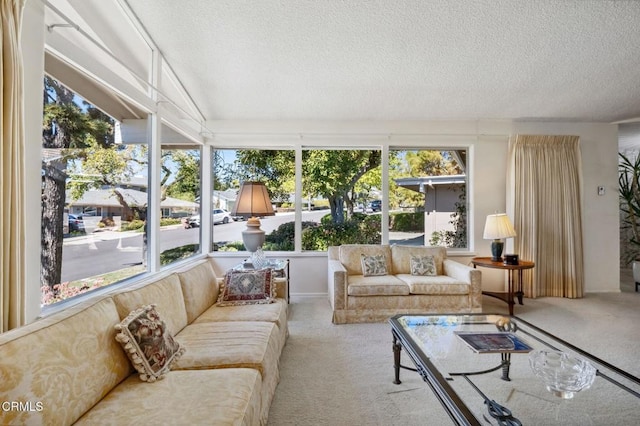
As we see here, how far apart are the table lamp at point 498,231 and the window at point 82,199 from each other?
411 cm

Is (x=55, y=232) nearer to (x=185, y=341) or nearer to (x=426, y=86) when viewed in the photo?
(x=185, y=341)

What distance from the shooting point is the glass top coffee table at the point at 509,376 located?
1.38 metres

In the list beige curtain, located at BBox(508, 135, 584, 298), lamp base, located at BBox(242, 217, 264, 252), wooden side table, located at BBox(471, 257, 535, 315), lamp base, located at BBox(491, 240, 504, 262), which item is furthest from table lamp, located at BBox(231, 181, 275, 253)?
beige curtain, located at BBox(508, 135, 584, 298)

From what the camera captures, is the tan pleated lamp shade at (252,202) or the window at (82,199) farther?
the tan pleated lamp shade at (252,202)

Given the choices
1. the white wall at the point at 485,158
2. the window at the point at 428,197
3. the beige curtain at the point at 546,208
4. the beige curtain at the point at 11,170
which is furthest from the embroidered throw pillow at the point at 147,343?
the beige curtain at the point at 546,208

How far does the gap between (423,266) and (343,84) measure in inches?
95.2

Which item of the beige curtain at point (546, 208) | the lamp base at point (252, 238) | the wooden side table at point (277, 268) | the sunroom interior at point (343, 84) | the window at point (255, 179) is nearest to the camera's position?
the sunroom interior at point (343, 84)

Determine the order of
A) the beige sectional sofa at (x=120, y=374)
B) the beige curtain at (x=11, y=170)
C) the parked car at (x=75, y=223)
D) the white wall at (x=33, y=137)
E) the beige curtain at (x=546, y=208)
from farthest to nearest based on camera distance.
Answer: the beige curtain at (x=546, y=208)
the parked car at (x=75, y=223)
the white wall at (x=33, y=137)
the beige curtain at (x=11, y=170)
the beige sectional sofa at (x=120, y=374)

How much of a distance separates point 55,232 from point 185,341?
103cm

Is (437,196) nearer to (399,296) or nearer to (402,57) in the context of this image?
(399,296)

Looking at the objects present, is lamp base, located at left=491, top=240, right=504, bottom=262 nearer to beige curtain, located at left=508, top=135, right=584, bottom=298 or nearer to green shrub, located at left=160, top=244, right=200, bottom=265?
beige curtain, located at left=508, top=135, right=584, bottom=298

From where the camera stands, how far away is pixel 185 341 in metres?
1.88

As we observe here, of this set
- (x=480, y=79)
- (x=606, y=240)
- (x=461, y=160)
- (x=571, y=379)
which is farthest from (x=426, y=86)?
(x=606, y=240)

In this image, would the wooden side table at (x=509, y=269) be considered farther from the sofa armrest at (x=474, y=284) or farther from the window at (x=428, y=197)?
the window at (x=428, y=197)
